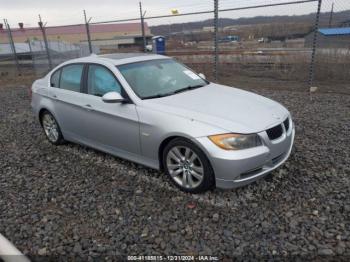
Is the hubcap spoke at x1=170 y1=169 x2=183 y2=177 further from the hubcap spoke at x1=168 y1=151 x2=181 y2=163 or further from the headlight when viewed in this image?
the headlight

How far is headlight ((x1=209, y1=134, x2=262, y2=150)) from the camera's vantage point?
9.96ft

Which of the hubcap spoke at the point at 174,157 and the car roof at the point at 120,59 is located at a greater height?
the car roof at the point at 120,59

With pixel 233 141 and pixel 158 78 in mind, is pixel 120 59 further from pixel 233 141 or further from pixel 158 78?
pixel 233 141

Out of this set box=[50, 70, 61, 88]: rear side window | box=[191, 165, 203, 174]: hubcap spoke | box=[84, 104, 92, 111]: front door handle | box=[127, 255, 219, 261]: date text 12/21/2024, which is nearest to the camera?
box=[127, 255, 219, 261]: date text 12/21/2024

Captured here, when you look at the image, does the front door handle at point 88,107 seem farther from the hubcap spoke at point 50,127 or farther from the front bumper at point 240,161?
the front bumper at point 240,161

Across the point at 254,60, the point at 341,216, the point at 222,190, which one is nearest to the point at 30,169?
the point at 222,190

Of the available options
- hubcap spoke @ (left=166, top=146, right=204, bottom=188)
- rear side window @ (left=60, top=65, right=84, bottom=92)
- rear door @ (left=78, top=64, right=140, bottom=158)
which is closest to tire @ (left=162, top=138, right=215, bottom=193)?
hubcap spoke @ (left=166, top=146, right=204, bottom=188)

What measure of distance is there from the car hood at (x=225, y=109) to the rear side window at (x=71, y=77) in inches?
55.0

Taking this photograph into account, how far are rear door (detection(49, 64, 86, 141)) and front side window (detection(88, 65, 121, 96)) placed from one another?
0.65 ft

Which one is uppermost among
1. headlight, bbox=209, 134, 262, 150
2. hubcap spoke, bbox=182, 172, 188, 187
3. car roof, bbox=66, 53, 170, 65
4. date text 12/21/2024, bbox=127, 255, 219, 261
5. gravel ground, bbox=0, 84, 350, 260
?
car roof, bbox=66, 53, 170, 65

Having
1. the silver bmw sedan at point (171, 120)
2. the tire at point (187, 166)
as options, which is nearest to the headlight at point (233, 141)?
the silver bmw sedan at point (171, 120)

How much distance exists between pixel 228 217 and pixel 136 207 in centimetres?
100

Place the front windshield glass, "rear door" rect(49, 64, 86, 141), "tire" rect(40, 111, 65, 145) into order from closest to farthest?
the front windshield glass < "rear door" rect(49, 64, 86, 141) < "tire" rect(40, 111, 65, 145)

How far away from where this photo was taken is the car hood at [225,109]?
3.14m
